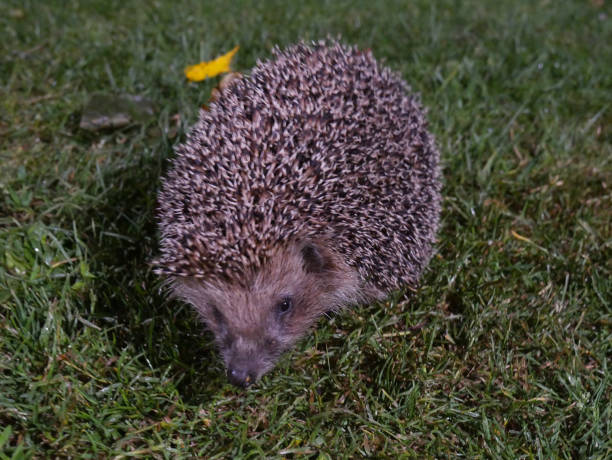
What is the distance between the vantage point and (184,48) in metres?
4.86

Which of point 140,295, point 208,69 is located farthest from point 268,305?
point 208,69

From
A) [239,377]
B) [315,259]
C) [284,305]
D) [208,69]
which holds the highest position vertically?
[208,69]

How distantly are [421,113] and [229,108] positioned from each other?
1.24m

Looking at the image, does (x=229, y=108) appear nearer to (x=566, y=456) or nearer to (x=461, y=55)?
(x=566, y=456)

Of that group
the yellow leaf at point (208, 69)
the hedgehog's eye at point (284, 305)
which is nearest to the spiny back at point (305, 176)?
the hedgehog's eye at point (284, 305)

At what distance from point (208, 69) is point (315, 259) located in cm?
218

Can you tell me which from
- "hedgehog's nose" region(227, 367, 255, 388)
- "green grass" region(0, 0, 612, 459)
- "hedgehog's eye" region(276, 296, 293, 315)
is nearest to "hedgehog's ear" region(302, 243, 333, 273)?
"hedgehog's eye" region(276, 296, 293, 315)

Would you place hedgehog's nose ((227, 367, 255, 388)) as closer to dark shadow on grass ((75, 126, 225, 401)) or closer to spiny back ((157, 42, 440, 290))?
dark shadow on grass ((75, 126, 225, 401))

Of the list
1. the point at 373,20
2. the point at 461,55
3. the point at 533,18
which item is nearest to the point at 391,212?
the point at 461,55

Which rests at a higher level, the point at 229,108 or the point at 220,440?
the point at 229,108

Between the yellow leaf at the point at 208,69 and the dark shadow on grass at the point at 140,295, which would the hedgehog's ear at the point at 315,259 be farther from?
the yellow leaf at the point at 208,69

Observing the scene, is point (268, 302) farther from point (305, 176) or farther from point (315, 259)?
point (305, 176)

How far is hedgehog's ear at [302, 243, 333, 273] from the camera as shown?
9.03 feet

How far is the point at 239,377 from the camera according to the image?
2.45 meters
